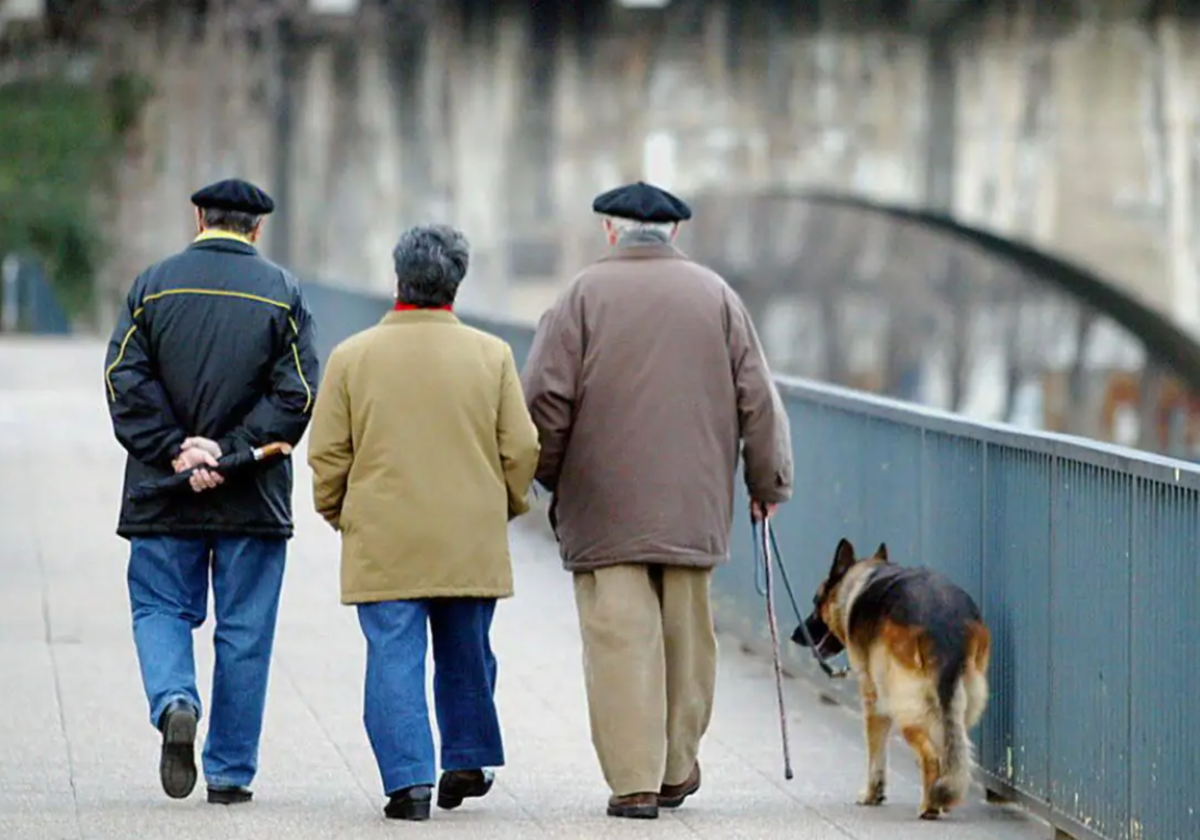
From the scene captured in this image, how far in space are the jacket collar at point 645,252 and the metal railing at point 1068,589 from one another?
1.10 metres

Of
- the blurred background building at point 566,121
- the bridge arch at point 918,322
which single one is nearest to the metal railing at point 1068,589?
the blurred background building at point 566,121

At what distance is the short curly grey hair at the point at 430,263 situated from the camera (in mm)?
7801

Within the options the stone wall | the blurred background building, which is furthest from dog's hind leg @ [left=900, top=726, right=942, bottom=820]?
the stone wall

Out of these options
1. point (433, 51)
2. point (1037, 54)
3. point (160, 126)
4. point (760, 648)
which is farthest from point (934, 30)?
point (760, 648)

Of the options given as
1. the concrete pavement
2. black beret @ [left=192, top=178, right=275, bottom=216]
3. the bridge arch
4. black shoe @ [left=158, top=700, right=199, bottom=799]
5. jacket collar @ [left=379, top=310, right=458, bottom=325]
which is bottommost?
the bridge arch

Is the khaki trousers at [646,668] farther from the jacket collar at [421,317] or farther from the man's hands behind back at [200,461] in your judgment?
the man's hands behind back at [200,461]

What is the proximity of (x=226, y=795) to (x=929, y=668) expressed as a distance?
1904 mm

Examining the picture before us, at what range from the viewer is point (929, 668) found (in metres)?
7.91

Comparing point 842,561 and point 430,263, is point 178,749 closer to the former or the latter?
point 430,263

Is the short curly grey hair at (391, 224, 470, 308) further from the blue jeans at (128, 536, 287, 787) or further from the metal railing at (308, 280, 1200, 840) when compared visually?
the metal railing at (308, 280, 1200, 840)

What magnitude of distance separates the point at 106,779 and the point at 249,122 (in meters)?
23.1

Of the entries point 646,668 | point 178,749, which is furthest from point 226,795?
point 646,668

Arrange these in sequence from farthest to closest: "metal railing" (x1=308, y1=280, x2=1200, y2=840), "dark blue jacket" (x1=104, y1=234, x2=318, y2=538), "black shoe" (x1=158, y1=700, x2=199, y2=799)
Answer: "dark blue jacket" (x1=104, y1=234, x2=318, y2=538) → "black shoe" (x1=158, y1=700, x2=199, y2=799) → "metal railing" (x1=308, y1=280, x2=1200, y2=840)

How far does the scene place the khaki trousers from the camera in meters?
7.92
